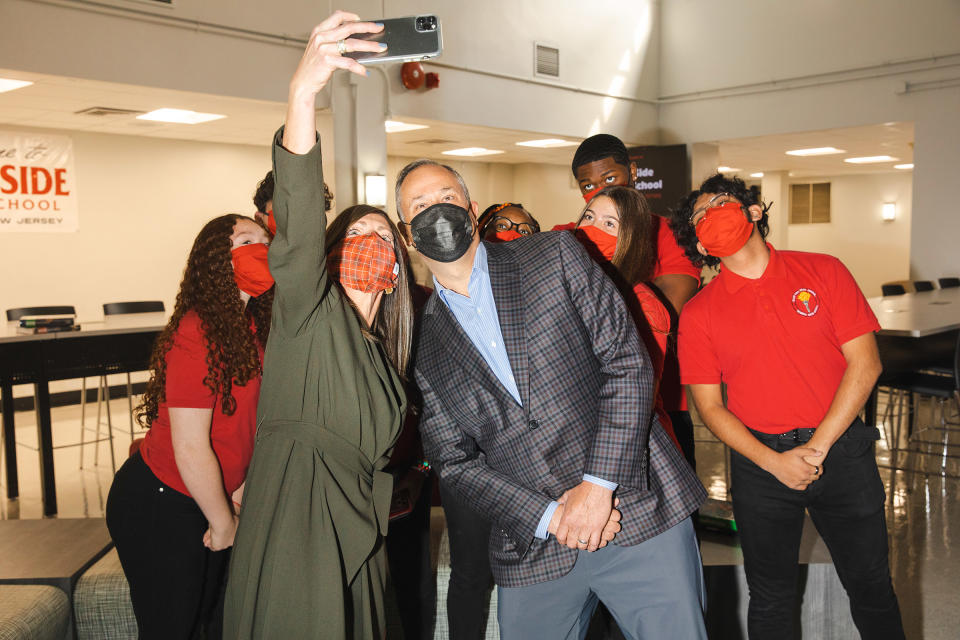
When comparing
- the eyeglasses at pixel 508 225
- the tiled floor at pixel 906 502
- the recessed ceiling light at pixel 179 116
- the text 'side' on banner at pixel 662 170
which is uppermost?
the recessed ceiling light at pixel 179 116

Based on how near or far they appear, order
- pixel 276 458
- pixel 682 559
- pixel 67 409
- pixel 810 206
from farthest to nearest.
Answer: pixel 810 206 → pixel 67 409 → pixel 682 559 → pixel 276 458

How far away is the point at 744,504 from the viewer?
221cm

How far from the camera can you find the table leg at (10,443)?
484cm

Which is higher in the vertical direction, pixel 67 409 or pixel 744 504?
pixel 744 504

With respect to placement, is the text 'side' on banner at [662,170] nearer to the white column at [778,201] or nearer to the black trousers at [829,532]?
the white column at [778,201]

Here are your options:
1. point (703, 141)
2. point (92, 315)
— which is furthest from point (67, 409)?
point (703, 141)

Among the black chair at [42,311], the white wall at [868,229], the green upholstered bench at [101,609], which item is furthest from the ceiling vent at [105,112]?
the white wall at [868,229]

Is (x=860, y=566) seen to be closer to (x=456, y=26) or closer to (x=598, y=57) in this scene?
(x=456, y=26)

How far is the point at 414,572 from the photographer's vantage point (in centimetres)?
236

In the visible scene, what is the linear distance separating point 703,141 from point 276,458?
1000cm

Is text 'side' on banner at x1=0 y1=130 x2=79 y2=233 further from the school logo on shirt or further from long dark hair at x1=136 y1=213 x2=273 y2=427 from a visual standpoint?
the school logo on shirt

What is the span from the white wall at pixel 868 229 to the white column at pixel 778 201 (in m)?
0.59

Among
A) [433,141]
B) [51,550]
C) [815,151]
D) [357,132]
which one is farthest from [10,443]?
[815,151]

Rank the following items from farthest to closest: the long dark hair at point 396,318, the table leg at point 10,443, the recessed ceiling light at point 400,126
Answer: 1. the recessed ceiling light at point 400,126
2. the table leg at point 10,443
3. the long dark hair at point 396,318
